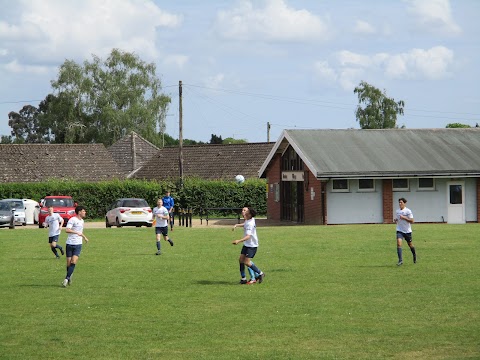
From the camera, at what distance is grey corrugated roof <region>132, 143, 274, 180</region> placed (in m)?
74.9

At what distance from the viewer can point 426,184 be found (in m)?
52.8

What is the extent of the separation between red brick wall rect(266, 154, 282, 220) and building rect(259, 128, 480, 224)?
1.45m

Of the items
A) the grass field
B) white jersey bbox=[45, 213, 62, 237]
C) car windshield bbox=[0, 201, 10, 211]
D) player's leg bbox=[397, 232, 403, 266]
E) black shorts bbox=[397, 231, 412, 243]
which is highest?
car windshield bbox=[0, 201, 10, 211]

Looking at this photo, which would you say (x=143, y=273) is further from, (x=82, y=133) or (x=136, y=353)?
(x=82, y=133)

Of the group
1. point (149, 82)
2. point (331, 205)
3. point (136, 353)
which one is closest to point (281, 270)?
point (136, 353)

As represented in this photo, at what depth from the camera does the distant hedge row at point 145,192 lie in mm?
62906

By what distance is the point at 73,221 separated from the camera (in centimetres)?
2142

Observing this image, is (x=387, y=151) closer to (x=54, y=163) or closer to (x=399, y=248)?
(x=54, y=163)

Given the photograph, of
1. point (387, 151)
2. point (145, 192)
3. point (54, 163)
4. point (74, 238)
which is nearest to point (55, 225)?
point (74, 238)

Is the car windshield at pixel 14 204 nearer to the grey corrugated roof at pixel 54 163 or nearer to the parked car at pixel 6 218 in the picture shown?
the parked car at pixel 6 218

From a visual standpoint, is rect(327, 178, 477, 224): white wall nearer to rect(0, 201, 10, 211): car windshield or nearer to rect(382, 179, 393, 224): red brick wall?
rect(382, 179, 393, 224): red brick wall

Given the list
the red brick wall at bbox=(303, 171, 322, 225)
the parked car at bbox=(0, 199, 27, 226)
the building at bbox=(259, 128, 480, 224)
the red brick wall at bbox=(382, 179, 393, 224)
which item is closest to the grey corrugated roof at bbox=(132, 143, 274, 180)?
the building at bbox=(259, 128, 480, 224)

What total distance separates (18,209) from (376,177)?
19462 mm

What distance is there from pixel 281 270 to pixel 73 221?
5.56 m
